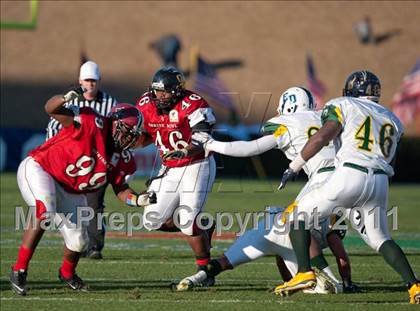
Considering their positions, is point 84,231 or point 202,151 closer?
point 84,231

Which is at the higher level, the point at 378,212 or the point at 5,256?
the point at 378,212

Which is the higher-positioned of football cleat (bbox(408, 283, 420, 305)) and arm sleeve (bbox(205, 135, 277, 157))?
arm sleeve (bbox(205, 135, 277, 157))

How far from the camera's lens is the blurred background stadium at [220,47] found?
83.8ft

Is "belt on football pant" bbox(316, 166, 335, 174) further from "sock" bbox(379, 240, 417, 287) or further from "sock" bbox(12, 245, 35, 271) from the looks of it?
"sock" bbox(12, 245, 35, 271)

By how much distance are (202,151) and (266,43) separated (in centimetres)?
1864

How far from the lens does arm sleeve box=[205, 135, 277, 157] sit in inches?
259

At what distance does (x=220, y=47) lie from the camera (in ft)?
85.3

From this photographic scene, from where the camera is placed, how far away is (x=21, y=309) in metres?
5.97

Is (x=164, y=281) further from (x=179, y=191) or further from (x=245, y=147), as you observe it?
(x=245, y=147)

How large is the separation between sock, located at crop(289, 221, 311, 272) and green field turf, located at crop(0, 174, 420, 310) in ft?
0.92

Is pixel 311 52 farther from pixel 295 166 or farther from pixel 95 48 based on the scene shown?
pixel 295 166

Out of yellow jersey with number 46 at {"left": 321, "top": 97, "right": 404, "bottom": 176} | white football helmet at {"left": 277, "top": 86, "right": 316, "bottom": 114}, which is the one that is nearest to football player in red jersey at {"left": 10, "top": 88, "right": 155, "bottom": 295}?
white football helmet at {"left": 277, "top": 86, "right": 316, "bottom": 114}

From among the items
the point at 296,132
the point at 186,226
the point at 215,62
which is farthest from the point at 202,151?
the point at 215,62

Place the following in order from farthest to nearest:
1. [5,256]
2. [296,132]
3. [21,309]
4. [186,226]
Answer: [5,256]
[186,226]
[296,132]
[21,309]
